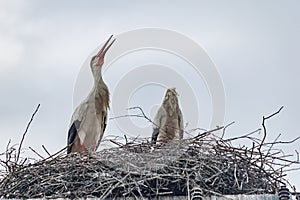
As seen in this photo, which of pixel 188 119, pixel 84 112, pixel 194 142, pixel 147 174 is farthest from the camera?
pixel 84 112

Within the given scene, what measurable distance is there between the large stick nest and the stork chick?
161 cm

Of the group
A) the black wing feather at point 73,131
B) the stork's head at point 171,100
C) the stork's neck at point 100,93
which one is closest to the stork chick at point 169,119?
the stork's head at point 171,100

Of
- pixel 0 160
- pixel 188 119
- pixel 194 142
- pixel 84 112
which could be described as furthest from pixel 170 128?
pixel 0 160

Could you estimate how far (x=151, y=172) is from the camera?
3.70 meters

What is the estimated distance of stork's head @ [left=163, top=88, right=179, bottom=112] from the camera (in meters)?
6.17

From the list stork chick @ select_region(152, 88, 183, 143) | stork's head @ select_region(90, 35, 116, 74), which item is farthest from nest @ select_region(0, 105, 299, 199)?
stork's head @ select_region(90, 35, 116, 74)

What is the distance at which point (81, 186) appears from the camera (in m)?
3.75

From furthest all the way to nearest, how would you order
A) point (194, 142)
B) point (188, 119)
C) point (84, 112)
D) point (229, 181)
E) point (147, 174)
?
point (84, 112)
point (188, 119)
point (194, 142)
point (229, 181)
point (147, 174)

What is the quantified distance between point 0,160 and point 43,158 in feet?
1.04

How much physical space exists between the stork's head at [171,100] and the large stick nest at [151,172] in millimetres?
1895

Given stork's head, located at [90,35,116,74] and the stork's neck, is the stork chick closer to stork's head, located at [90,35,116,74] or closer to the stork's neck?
the stork's neck

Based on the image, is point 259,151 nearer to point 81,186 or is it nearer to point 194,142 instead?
point 194,142

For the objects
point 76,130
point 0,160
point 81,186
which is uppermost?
point 76,130

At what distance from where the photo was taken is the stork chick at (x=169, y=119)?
5.91 metres
